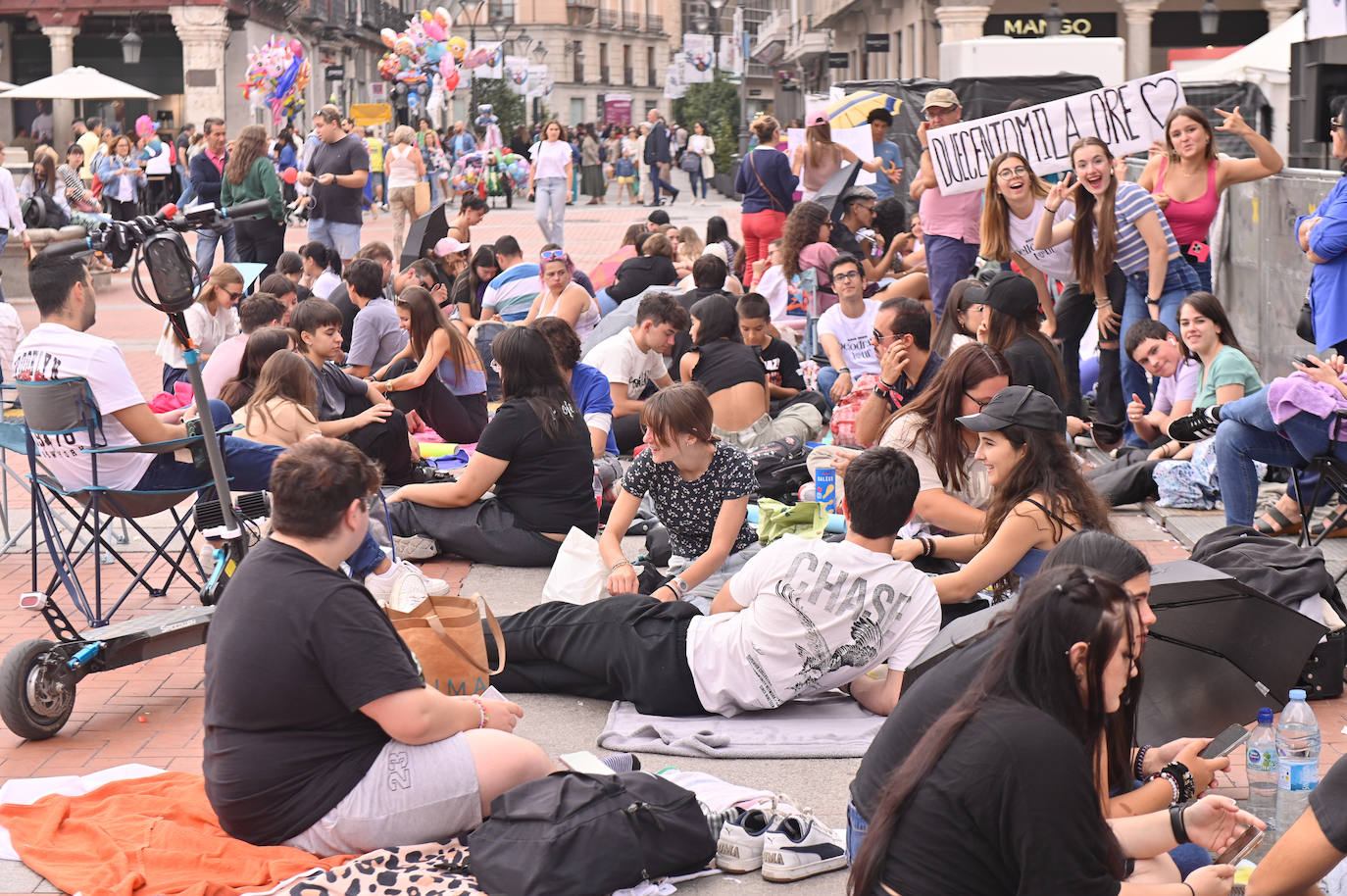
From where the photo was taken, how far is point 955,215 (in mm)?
10664

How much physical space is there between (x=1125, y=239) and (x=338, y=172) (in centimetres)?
802

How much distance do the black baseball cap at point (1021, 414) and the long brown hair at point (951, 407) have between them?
746 mm

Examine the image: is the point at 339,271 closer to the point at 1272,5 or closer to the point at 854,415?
the point at 854,415

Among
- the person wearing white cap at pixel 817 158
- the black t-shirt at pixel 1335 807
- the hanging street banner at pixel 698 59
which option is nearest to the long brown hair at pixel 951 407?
the black t-shirt at pixel 1335 807

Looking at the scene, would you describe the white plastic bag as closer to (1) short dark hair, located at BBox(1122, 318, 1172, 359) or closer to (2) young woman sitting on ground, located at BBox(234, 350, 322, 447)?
(2) young woman sitting on ground, located at BBox(234, 350, 322, 447)

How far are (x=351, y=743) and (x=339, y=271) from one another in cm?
931

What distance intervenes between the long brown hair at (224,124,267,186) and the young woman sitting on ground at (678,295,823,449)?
609 cm

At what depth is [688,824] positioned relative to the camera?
412 cm

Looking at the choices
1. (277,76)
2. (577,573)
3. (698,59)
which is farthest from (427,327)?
(698,59)

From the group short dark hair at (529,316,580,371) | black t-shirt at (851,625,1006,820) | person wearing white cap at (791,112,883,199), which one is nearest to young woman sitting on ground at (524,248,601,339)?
short dark hair at (529,316,580,371)

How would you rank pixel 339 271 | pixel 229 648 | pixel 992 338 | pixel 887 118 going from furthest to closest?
pixel 887 118
pixel 339 271
pixel 992 338
pixel 229 648

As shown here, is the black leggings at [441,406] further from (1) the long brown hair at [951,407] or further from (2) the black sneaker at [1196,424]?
(2) the black sneaker at [1196,424]

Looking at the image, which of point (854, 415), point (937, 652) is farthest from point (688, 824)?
point (854, 415)

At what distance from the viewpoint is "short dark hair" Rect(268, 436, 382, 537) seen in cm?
400
